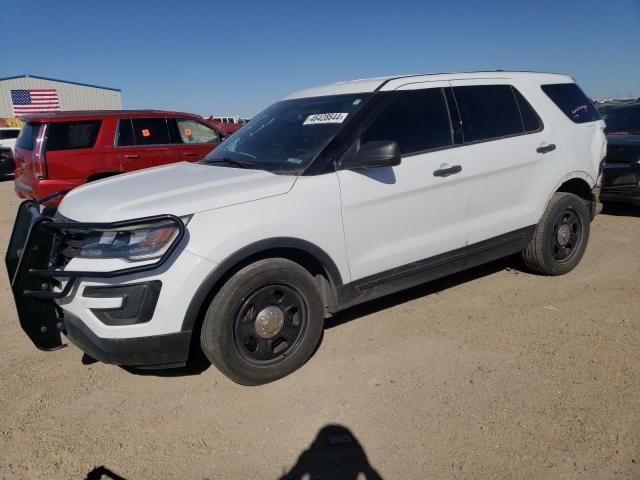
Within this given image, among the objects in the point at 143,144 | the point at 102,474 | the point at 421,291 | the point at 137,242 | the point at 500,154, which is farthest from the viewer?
the point at 143,144

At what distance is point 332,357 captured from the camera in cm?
343

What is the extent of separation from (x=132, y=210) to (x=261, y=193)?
2.40ft

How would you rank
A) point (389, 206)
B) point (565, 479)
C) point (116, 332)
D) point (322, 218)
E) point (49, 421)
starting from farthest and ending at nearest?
point (389, 206) < point (322, 218) < point (49, 421) < point (116, 332) < point (565, 479)

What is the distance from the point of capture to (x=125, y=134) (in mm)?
7980

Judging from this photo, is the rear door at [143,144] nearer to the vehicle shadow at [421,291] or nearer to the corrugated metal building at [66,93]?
the vehicle shadow at [421,291]

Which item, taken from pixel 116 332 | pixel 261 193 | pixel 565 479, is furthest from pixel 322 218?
pixel 565 479

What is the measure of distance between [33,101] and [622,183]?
1420 inches

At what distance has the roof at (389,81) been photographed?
3.65 meters

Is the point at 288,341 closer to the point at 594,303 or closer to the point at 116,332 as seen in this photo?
the point at 116,332

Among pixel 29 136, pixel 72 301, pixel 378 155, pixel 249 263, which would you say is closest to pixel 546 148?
pixel 378 155

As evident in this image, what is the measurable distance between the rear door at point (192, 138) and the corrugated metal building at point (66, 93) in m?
29.7

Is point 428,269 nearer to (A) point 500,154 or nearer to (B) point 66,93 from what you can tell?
(A) point 500,154

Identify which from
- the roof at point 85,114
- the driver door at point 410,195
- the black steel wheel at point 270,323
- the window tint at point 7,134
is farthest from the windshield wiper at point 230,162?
the window tint at point 7,134

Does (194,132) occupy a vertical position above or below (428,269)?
above
